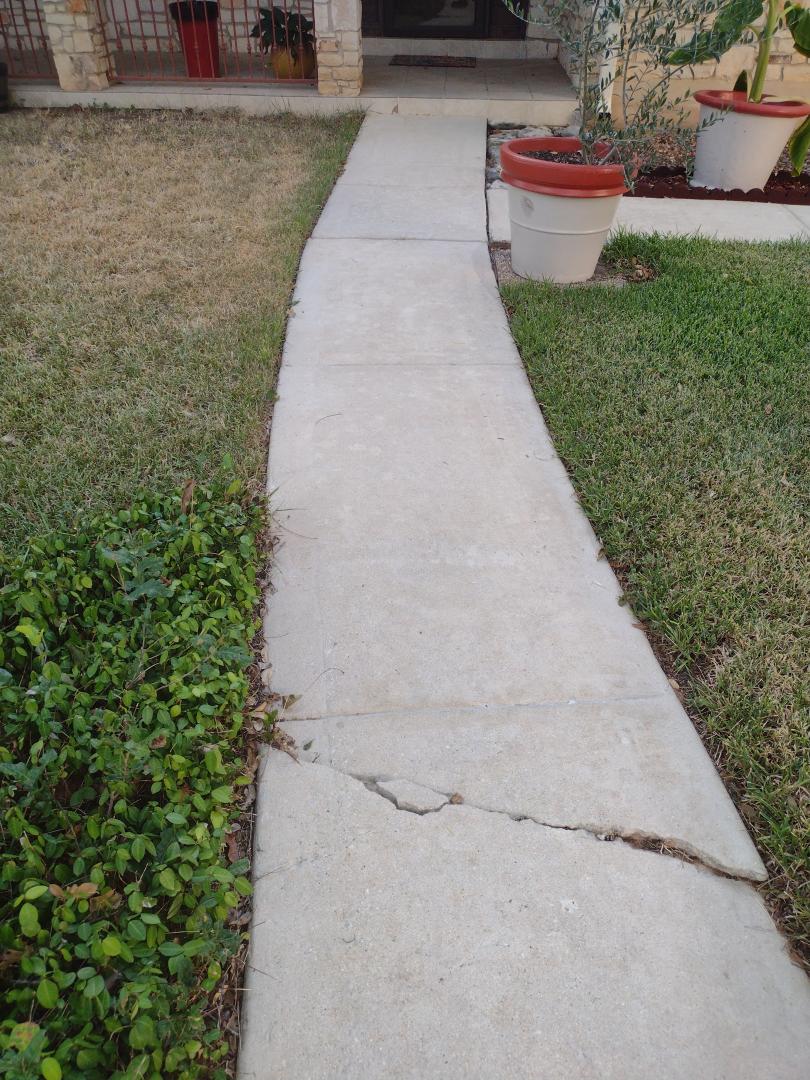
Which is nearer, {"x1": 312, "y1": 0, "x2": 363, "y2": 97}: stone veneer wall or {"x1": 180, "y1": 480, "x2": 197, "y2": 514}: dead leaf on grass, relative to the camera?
{"x1": 180, "y1": 480, "x2": 197, "y2": 514}: dead leaf on grass

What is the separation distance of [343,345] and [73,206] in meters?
2.70

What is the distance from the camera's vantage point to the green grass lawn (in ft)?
6.01

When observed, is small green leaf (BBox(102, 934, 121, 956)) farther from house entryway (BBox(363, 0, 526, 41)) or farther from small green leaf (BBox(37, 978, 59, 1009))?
house entryway (BBox(363, 0, 526, 41))

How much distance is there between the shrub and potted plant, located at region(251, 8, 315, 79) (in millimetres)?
7077

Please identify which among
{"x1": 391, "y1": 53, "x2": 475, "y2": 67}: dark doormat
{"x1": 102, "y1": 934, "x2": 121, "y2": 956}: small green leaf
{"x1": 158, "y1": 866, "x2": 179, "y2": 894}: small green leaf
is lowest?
{"x1": 391, "y1": 53, "x2": 475, "y2": 67}: dark doormat

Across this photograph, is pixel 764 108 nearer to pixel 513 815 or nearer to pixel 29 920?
pixel 513 815

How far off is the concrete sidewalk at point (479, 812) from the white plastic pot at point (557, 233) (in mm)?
1426

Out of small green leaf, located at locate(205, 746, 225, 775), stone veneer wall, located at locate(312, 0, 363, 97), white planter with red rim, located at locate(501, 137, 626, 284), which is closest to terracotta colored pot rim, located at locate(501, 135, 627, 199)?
white planter with red rim, located at locate(501, 137, 626, 284)

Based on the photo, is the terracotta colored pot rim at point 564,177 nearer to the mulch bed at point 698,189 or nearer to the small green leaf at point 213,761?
the mulch bed at point 698,189

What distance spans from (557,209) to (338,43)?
4.40 meters

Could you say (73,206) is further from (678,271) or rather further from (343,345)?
(678,271)

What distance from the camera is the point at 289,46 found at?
25.4ft

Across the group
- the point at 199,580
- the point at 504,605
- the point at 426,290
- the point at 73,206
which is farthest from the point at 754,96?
the point at 199,580

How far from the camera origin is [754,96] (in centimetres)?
546
